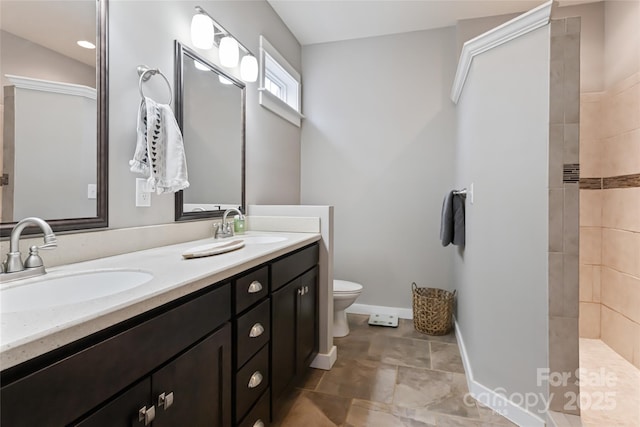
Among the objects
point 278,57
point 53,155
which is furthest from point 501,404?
point 278,57

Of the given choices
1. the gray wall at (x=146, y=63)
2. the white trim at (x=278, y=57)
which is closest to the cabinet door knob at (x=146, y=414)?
the gray wall at (x=146, y=63)

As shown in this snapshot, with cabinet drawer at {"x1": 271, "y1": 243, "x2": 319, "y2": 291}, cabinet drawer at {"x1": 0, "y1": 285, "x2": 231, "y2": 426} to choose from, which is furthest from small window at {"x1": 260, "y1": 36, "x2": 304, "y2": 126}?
cabinet drawer at {"x1": 0, "y1": 285, "x2": 231, "y2": 426}

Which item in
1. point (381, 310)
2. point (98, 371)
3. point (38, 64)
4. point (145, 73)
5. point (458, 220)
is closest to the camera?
point (98, 371)

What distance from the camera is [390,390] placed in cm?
179

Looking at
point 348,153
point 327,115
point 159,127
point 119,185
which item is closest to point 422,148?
point 348,153

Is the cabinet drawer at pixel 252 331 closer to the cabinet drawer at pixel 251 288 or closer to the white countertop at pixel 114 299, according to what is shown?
the cabinet drawer at pixel 251 288

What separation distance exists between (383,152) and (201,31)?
1.86 m

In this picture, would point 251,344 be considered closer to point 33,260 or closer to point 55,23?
point 33,260

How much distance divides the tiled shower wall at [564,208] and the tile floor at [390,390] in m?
0.41

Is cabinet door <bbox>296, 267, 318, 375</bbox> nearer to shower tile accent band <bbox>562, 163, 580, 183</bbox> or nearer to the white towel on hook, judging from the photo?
the white towel on hook

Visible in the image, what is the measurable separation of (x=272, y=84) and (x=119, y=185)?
1.83 m

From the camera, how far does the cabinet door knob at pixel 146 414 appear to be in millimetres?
706

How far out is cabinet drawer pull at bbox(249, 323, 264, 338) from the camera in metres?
1.19

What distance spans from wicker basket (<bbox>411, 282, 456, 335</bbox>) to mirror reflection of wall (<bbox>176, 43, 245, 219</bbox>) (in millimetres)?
1652
